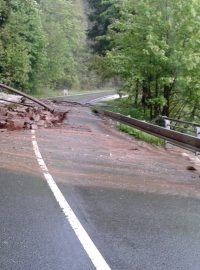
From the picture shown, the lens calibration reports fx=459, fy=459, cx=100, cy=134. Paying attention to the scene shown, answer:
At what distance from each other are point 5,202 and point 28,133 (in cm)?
852

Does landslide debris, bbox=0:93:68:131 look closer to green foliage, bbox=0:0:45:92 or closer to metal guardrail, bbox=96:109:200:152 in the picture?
metal guardrail, bbox=96:109:200:152

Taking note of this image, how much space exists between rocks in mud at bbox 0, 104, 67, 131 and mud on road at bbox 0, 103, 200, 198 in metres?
1.18

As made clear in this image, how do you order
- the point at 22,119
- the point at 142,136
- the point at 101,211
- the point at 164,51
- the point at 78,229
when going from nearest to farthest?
the point at 78,229 < the point at 101,211 < the point at 142,136 < the point at 22,119 < the point at 164,51

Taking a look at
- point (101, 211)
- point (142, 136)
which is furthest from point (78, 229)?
point (142, 136)

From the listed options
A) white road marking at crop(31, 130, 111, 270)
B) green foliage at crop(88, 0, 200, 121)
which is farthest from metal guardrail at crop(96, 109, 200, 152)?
green foliage at crop(88, 0, 200, 121)

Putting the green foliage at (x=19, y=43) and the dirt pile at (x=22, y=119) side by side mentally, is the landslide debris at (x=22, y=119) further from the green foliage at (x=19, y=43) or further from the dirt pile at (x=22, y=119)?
the green foliage at (x=19, y=43)

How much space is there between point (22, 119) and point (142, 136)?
4552 millimetres

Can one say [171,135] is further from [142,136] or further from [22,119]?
[22,119]

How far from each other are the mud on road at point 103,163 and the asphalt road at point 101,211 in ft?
0.07

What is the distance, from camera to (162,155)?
1266 centimetres

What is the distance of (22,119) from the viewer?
17.3 meters

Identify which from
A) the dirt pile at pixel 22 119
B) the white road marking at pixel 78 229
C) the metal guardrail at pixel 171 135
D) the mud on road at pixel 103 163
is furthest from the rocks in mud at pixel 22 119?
the white road marking at pixel 78 229

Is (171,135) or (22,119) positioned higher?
(171,135)

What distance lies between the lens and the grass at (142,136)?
1600 centimetres
